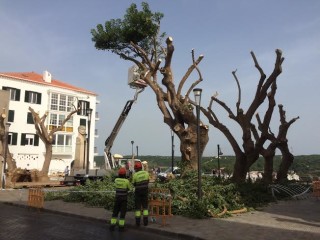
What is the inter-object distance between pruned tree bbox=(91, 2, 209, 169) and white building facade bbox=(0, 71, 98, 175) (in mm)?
25767

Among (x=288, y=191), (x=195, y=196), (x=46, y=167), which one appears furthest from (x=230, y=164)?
(x=195, y=196)

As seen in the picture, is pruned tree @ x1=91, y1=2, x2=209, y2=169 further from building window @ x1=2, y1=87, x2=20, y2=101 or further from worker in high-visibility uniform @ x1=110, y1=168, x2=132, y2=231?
building window @ x1=2, y1=87, x2=20, y2=101

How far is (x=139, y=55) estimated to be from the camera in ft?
74.0

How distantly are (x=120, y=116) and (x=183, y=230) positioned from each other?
19.7 meters

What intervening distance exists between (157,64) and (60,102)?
38569mm

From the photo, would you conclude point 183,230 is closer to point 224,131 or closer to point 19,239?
point 19,239

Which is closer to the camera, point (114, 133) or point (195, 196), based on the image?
point (195, 196)

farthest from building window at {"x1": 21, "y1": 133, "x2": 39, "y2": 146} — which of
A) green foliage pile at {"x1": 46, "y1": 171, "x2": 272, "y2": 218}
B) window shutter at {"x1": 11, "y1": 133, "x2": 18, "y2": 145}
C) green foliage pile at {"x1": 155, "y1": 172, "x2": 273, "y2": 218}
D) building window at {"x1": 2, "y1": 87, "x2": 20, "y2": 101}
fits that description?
green foliage pile at {"x1": 155, "y1": 172, "x2": 273, "y2": 218}

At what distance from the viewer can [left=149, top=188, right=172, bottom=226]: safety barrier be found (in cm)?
1095

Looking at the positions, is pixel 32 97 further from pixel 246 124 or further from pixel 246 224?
pixel 246 224

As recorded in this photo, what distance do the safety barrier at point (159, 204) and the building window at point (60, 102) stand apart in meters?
44.1

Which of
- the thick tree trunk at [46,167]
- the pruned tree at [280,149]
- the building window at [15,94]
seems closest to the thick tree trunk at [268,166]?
the pruned tree at [280,149]

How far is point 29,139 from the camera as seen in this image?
163 ft

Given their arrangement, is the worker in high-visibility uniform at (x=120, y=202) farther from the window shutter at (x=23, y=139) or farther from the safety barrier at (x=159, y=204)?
the window shutter at (x=23, y=139)
